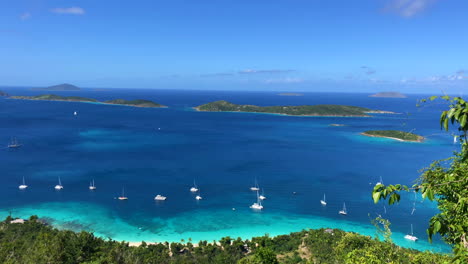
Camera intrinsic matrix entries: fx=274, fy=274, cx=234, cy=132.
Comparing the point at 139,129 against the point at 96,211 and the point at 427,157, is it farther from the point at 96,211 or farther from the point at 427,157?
the point at 427,157

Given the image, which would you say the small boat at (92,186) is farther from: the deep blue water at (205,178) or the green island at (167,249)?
the green island at (167,249)

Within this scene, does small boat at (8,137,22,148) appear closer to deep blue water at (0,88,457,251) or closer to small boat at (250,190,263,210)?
deep blue water at (0,88,457,251)

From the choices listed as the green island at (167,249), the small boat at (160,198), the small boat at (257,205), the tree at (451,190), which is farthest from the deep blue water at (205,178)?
the tree at (451,190)

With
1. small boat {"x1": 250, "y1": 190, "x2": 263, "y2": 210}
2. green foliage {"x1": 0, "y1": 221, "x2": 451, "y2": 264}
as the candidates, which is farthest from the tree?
small boat {"x1": 250, "y1": 190, "x2": 263, "y2": 210}

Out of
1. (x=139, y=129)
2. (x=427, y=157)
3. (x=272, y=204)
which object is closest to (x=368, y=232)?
(x=272, y=204)

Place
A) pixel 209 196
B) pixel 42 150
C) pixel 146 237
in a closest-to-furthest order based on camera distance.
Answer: pixel 146 237 → pixel 209 196 → pixel 42 150
